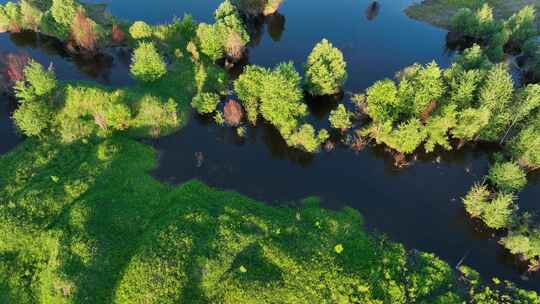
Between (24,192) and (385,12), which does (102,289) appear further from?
(385,12)

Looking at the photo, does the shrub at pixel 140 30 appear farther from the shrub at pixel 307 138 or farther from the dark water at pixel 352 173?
the shrub at pixel 307 138

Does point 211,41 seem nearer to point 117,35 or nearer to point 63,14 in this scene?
point 117,35

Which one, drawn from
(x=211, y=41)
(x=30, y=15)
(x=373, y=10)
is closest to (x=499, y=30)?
(x=373, y=10)

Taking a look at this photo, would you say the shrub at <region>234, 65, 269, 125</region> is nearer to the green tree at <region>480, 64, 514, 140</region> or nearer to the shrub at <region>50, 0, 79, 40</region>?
the green tree at <region>480, 64, 514, 140</region>

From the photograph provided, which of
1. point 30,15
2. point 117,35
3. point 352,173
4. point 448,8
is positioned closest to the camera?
point 352,173

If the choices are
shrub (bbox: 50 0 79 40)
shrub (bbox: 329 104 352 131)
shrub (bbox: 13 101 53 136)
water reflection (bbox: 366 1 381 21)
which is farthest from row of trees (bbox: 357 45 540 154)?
shrub (bbox: 50 0 79 40)
